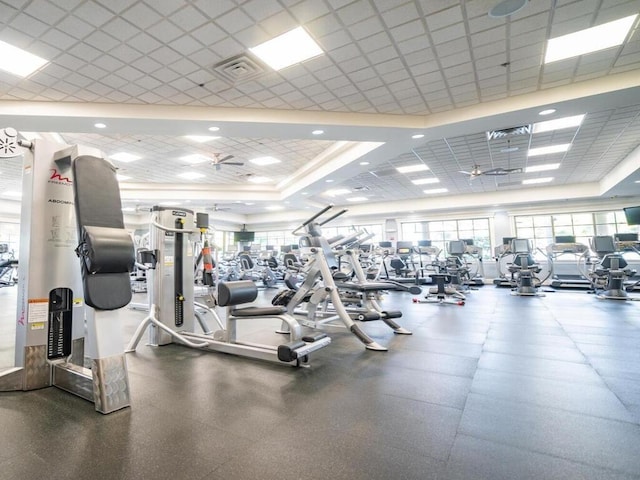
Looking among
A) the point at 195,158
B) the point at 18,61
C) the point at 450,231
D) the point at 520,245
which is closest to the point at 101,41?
the point at 18,61

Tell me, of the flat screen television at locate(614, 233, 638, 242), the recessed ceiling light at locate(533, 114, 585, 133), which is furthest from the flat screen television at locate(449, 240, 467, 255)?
the recessed ceiling light at locate(533, 114, 585, 133)

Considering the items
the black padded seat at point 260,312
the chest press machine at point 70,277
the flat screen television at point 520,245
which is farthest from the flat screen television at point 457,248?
the chest press machine at point 70,277

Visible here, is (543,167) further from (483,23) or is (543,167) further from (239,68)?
(239,68)

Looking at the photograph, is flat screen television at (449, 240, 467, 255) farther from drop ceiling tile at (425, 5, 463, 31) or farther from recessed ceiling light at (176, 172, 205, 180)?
recessed ceiling light at (176, 172, 205, 180)

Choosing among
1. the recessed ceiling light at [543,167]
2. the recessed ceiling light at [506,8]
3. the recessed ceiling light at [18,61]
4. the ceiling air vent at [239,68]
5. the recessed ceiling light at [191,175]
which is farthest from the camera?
the recessed ceiling light at [191,175]

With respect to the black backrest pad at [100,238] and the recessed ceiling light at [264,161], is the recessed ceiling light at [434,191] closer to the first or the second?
the recessed ceiling light at [264,161]

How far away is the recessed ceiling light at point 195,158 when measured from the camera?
7.82m

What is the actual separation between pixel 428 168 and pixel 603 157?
159 inches

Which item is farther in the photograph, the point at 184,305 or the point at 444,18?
the point at 184,305

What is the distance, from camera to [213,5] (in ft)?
10.1

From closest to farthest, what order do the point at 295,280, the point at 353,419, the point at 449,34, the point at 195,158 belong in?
the point at 353,419 → the point at 449,34 → the point at 295,280 → the point at 195,158

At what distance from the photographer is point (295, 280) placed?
4.67m

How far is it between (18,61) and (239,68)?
2.57m

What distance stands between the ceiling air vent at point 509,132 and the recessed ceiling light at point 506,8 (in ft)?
10.6
